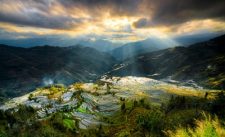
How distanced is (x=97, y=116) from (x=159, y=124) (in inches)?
4567

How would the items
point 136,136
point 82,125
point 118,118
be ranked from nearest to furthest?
point 136,136
point 82,125
point 118,118

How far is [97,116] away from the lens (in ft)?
554

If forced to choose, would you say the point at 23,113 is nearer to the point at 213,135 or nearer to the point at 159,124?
the point at 159,124

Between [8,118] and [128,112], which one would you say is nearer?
[8,118]

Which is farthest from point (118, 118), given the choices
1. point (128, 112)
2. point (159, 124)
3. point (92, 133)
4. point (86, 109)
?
point (159, 124)

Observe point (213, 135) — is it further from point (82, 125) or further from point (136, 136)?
point (82, 125)

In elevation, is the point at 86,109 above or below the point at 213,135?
below

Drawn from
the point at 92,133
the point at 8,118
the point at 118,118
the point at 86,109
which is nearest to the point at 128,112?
the point at 118,118

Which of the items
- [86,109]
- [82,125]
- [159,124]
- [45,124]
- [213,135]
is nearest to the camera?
[213,135]

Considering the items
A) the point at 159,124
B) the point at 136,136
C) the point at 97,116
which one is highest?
the point at 159,124

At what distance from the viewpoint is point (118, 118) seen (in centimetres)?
16075

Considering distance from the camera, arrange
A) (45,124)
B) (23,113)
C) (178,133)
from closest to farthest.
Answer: (178,133)
(45,124)
(23,113)

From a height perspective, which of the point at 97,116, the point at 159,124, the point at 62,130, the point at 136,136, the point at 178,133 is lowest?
the point at 97,116

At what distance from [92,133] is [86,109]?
204 ft
